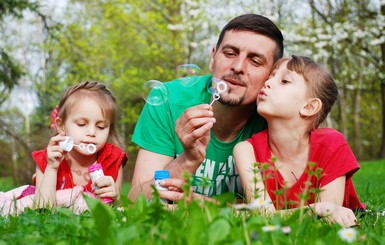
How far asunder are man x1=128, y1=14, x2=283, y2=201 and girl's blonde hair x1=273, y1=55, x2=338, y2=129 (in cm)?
Answer: 24

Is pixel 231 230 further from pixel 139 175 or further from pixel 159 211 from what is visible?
pixel 139 175

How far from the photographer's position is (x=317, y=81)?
116 inches

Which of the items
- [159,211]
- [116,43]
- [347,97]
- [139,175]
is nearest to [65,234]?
[159,211]

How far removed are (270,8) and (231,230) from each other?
48.5 feet

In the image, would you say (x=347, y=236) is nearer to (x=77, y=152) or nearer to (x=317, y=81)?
(x=317, y=81)

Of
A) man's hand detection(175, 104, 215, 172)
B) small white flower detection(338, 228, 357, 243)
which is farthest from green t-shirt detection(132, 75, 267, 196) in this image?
small white flower detection(338, 228, 357, 243)

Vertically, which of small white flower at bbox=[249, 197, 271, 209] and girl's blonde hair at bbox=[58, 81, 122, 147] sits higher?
girl's blonde hair at bbox=[58, 81, 122, 147]

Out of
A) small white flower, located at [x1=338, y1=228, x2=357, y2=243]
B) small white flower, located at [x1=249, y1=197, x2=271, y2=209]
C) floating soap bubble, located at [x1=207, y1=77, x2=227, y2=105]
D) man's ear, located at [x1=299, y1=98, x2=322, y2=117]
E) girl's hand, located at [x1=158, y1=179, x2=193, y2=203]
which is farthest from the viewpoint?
floating soap bubble, located at [x1=207, y1=77, x2=227, y2=105]

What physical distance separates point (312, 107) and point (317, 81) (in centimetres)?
16

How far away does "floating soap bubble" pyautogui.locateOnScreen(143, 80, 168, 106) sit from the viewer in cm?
309

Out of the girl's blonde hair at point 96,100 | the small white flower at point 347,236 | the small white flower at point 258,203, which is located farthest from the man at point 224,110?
the small white flower at point 347,236

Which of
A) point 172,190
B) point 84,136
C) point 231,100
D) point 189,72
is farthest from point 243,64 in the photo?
point 84,136

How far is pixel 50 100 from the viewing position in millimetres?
19156

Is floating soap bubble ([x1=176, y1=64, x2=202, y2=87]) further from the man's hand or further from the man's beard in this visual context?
the man's hand
